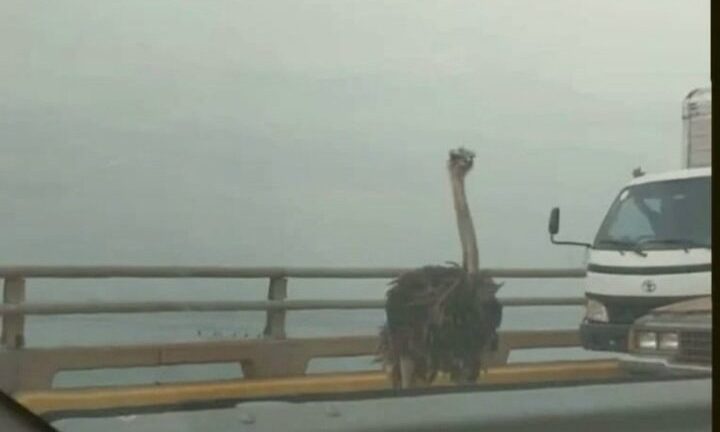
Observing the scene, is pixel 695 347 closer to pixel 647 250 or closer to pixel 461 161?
pixel 647 250

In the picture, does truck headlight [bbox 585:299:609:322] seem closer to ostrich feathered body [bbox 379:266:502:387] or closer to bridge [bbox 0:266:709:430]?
bridge [bbox 0:266:709:430]

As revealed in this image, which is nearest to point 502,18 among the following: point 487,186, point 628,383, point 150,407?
point 487,186

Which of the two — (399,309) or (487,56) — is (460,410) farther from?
(487,56)

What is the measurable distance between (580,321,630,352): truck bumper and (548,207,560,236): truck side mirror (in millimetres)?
150

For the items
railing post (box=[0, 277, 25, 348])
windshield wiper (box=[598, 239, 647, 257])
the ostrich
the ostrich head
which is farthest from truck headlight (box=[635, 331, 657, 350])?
railing post (box=[0, 277, 25, 348])

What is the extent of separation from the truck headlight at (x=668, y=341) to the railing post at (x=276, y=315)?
0.71 metres

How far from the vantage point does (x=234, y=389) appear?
2434 millimetres

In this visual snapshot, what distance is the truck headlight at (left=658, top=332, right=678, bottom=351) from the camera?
1.89 m

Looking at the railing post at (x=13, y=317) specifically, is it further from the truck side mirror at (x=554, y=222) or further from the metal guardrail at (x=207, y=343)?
the truck side mirror at (x=554, y=222)

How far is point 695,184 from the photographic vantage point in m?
1.74

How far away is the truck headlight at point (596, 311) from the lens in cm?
198

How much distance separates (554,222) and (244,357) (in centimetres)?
74

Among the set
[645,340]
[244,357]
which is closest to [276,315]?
[244,357]

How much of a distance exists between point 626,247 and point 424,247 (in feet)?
1.22
